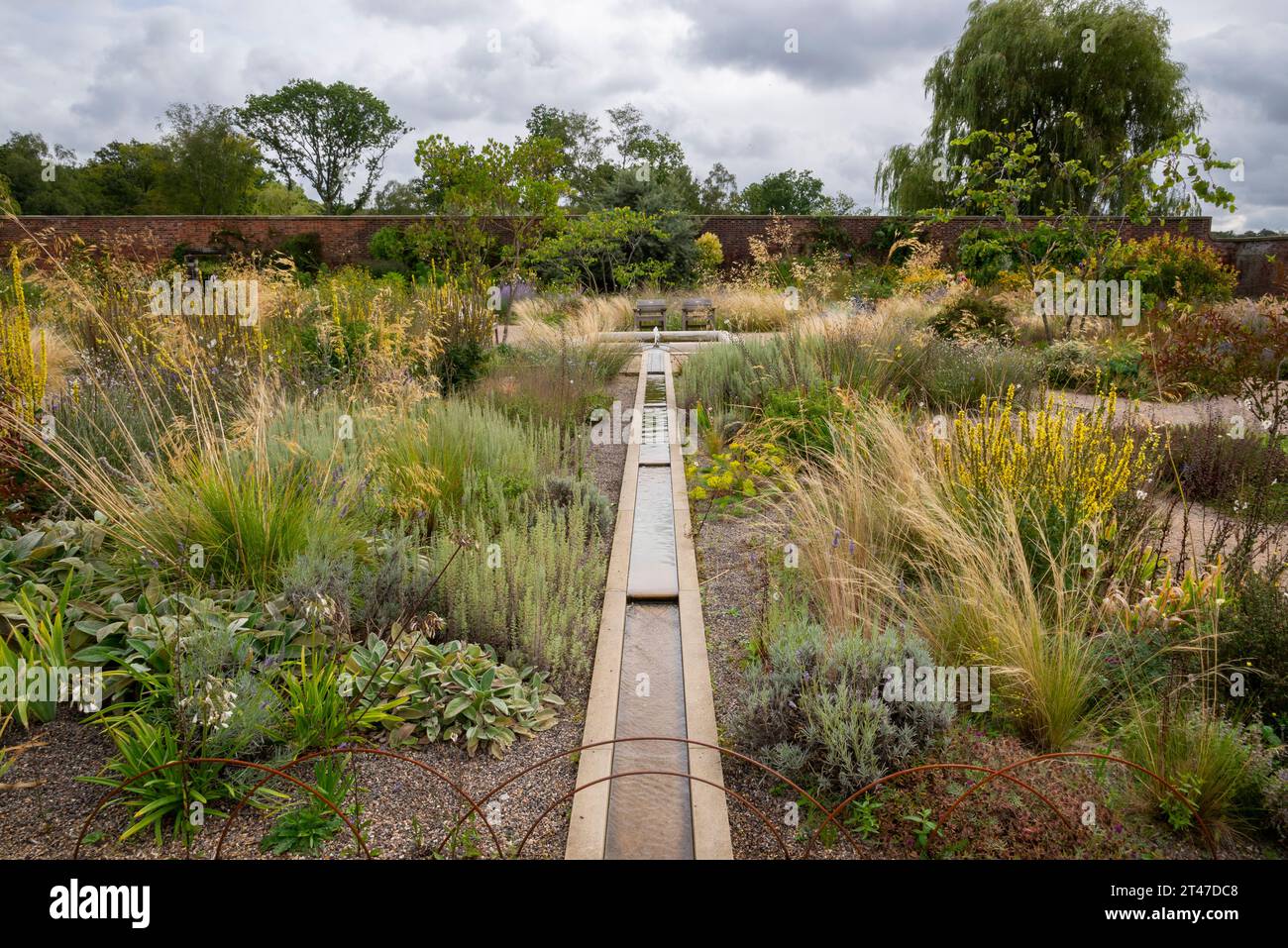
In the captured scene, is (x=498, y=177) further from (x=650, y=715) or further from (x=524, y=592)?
(x=650, y=715)

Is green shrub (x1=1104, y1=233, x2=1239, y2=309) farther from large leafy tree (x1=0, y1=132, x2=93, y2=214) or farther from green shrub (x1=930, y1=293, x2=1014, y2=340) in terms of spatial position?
large leafy tree (x1=0, y1=132, x2=93, y2=214)

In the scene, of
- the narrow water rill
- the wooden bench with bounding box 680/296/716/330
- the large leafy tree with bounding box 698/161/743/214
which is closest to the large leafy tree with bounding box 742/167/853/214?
the large leafy tree with bounding box 698/161/743/214

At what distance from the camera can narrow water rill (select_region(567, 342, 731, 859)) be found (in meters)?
2.45

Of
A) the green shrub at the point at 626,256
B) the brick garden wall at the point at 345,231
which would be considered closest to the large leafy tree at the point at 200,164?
the brick garden wall at the point at 345,231

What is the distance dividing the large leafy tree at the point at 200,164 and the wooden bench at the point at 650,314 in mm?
29293

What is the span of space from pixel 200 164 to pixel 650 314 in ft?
99.2

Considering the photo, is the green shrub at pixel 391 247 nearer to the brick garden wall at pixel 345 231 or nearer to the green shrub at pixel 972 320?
the brick garden wall at pixel 345 231

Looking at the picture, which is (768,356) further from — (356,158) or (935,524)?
(356,158)

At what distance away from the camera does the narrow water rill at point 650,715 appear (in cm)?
245

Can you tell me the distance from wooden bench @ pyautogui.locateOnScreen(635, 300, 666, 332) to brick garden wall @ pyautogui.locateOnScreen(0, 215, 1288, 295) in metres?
8.94

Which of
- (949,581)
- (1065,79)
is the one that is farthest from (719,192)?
(949,581)

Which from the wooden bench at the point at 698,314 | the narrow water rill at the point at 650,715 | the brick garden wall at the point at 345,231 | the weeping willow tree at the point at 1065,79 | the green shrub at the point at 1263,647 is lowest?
the narrow water rill at the point at 650,715

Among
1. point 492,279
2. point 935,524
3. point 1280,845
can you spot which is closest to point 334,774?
point 935,524

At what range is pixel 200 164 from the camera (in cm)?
3525
